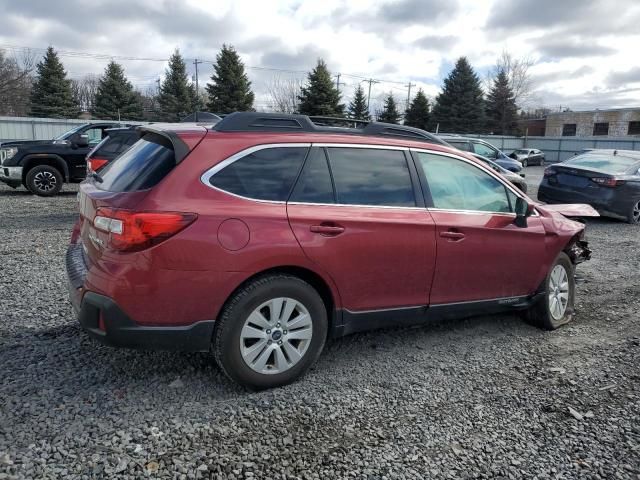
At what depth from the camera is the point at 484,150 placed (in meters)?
17.2

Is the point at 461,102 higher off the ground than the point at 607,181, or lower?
higher

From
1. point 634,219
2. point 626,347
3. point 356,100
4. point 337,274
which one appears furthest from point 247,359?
point 356,100

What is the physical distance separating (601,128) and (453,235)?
63192mm

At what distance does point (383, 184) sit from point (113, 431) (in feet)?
7.53

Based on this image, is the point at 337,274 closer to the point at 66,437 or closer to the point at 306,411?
the point at 306,411

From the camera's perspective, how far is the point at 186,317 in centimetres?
296

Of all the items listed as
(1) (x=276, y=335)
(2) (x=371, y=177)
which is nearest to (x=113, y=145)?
(2) (x=371, y=177)

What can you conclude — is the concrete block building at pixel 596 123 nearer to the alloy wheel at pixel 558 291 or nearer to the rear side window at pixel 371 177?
the alloy wheel at pixel 558 291

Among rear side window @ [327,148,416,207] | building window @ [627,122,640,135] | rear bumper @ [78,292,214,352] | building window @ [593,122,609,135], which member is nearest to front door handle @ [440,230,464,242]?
rear side window @ [327,148,416,207]

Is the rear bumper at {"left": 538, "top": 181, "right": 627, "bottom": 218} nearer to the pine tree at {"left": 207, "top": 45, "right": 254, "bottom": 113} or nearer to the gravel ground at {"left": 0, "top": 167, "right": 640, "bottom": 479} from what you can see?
the gravel ground at {"left": 0, "top": 167, "right": 640, "bottom": 479}

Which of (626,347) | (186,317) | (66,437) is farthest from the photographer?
(626,347)

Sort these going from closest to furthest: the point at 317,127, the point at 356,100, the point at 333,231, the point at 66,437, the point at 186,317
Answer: the point at 66,437 → the point at 186,317 → the point at 333,231 → the point at 317,127 → the point at 356,100

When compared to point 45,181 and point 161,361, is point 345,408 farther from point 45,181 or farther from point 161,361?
point 45,181

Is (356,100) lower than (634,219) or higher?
higher
